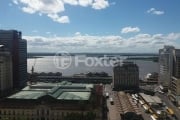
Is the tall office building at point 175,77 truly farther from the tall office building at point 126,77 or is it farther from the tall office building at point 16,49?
the tall office building at point 16,49

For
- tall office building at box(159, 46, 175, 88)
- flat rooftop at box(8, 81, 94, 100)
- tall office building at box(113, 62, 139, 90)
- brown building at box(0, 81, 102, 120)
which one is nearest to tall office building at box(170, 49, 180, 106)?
tall office building at box(159, 46, 175, 88)

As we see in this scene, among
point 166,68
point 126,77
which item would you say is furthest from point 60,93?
point 166,68

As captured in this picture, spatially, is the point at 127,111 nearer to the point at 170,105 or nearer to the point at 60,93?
the point at 60,93

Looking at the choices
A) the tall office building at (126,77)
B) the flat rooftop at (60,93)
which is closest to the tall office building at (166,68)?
the tall office building at (126,77)

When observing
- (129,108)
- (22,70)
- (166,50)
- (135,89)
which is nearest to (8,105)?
(129,108)

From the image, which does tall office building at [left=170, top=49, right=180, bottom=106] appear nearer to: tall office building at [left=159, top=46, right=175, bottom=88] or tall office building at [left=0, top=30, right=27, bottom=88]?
tall office building at [left=159, top=46, right=175, bottom=88]

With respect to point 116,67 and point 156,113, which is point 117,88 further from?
point 156,113

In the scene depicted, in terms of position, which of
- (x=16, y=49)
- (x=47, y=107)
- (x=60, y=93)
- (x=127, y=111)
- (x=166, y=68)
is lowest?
(x=127, y=111)
